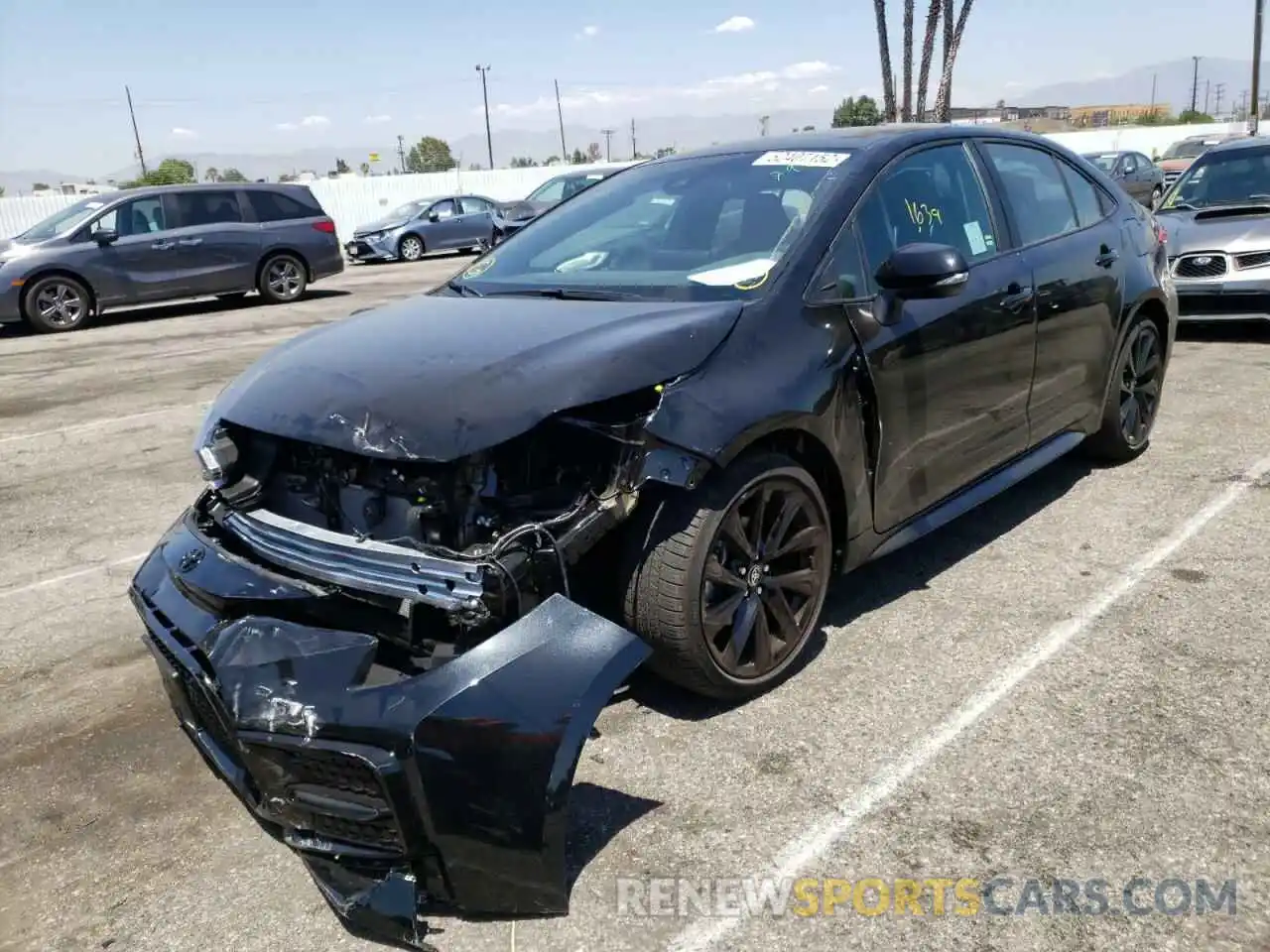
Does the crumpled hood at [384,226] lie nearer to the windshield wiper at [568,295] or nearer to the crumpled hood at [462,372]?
the windshield wiper at [568,295]

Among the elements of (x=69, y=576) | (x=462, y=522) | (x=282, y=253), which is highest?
(x=282, y=253)

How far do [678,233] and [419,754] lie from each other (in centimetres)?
221

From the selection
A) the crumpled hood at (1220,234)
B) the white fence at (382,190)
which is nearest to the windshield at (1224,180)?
the crumpled hood at (1220,234)

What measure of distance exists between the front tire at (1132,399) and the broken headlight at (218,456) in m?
3.97

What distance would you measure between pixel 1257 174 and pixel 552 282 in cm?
786

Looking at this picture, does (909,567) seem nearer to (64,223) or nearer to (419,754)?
(419,754)

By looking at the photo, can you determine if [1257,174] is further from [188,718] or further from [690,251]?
[188,718]

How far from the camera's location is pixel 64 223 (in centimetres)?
1315

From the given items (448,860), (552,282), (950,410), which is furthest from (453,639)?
(950,410)

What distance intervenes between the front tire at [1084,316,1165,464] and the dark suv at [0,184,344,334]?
12.3m

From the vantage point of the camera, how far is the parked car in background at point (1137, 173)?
65.2 ft

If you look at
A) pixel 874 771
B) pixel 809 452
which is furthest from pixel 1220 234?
pixel 874 771

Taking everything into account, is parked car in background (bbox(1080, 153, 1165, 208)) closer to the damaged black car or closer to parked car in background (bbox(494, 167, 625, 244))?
parked car in background (bbox(494, 167, 625, 244))

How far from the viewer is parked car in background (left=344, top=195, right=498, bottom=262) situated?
2303cm
